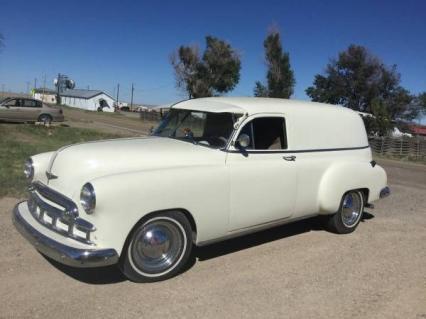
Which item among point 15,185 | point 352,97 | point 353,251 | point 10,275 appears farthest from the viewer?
point 352,97

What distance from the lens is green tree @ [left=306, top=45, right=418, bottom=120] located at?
5069cm

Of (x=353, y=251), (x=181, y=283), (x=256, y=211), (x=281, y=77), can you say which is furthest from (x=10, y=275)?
(x=281, y=77)

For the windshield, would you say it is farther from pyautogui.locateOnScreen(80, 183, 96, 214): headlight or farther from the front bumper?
the front bumper

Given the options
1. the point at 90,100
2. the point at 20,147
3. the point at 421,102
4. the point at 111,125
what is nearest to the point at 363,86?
the point at 421,102

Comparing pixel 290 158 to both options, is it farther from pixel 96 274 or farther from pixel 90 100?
pixel 90 100

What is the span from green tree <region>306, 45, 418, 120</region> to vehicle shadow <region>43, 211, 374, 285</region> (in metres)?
45.7

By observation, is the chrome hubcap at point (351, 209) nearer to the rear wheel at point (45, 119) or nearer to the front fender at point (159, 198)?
the front fender at point (159, 198)

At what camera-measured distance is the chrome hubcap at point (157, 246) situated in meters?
4.47

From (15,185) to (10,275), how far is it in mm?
4069

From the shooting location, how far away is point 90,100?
9756 cm

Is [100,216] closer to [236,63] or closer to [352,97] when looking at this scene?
[236,63]

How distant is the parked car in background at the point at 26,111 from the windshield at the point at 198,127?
67.5 feet

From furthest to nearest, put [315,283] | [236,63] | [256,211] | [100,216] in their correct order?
[236,63] < [256,211] < [315,283] < [100,216]

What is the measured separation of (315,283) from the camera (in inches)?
190
